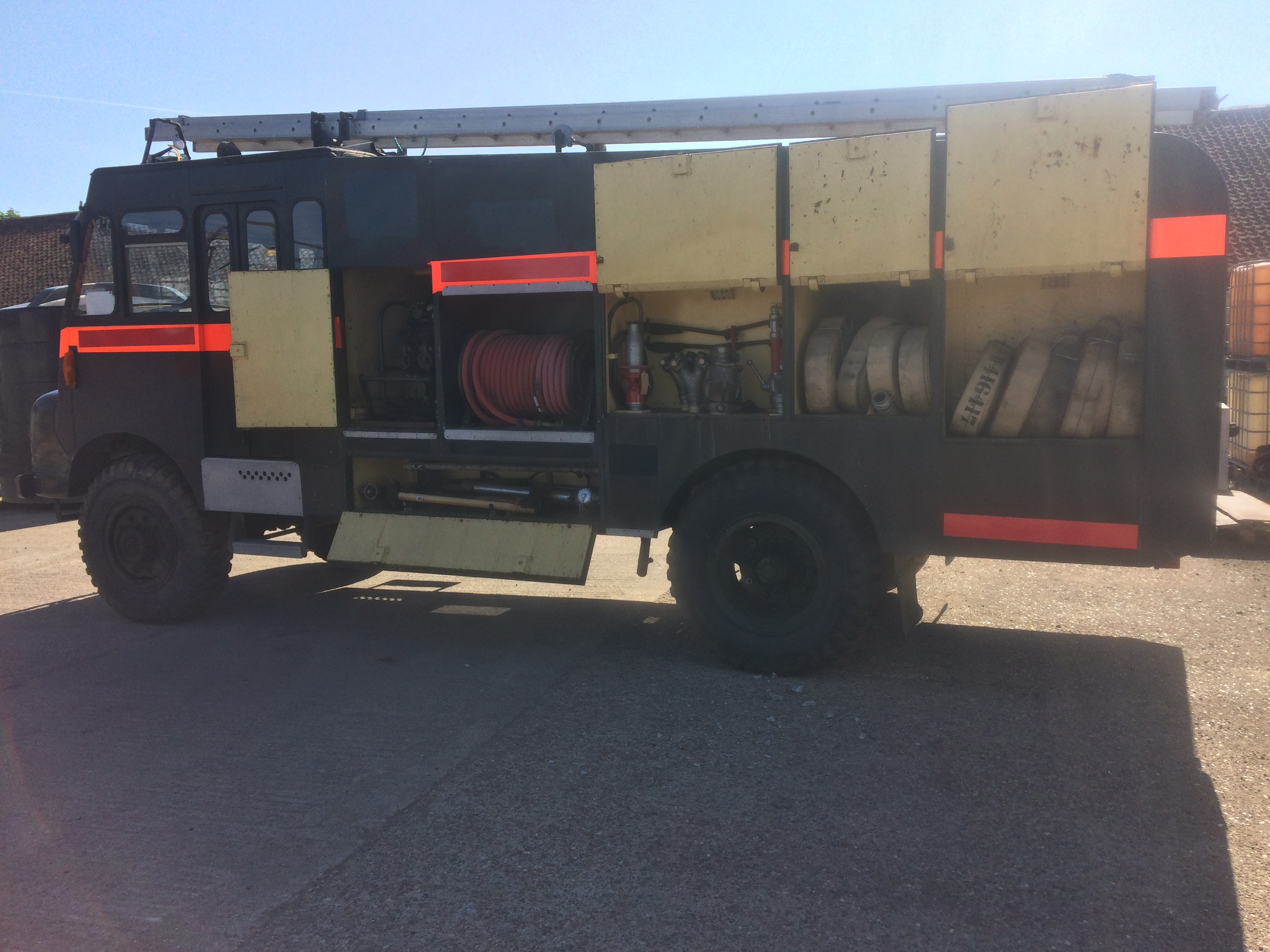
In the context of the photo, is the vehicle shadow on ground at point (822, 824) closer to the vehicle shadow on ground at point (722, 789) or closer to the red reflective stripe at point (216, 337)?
the vehicle shadow on ground at point (722, 789)

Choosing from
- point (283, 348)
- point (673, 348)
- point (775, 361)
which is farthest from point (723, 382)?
point (283, 348)

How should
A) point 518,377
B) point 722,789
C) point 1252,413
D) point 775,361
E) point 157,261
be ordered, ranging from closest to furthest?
point 722,789
point 775,361
point 518,377
point 157,261
point 1252,413

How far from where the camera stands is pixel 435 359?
6645 mm

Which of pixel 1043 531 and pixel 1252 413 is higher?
pixel 1252 413

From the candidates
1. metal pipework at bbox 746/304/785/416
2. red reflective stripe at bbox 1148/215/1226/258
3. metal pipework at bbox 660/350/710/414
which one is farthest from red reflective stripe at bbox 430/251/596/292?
red reflective stripe at bbox 1148/215/1226/258

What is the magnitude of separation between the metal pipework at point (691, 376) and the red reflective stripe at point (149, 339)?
3.14m

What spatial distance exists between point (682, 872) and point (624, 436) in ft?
9.63

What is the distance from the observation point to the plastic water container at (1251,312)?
9.88 meters

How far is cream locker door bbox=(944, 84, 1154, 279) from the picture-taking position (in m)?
4.80

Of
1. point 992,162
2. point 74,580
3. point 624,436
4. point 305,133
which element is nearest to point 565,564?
point 624,436

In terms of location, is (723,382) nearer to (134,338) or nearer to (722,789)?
(722,789)

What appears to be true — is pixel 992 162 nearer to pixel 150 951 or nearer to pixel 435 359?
pixel 435 359

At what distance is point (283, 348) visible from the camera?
689 cm

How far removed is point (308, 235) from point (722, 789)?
179 inches
